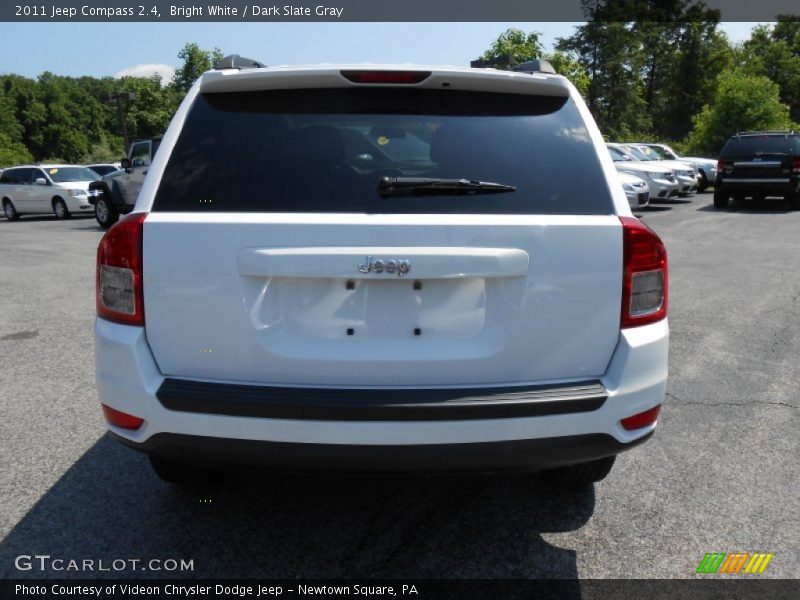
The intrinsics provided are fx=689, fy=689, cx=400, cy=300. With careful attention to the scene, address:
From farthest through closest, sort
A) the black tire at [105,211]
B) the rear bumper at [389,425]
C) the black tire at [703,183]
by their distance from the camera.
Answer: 1. the black tire at [703,183]
2. the black tire at [105,211]
3. the rear bumper at [389,425]

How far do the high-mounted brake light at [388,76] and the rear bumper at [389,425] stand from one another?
1141 millimetres

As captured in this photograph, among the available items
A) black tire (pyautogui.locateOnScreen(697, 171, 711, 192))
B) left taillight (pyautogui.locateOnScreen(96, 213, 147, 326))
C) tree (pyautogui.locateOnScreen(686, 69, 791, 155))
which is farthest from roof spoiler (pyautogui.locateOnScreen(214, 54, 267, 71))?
tree (pyautogui.locateOnScreen(686, 69, 791, 155))

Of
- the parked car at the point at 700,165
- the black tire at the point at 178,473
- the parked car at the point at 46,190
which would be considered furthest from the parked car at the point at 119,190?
the parked car at the point at 700,165

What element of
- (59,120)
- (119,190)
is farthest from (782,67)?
(59,120)

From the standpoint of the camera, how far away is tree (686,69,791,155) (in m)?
30.6

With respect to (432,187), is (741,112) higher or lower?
higher

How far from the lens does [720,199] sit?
60.5 feet

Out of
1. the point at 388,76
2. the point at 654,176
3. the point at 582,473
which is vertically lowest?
the point at 582,473

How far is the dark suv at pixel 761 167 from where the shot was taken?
17500mm

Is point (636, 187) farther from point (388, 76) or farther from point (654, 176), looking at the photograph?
Answer: point (388, 76)

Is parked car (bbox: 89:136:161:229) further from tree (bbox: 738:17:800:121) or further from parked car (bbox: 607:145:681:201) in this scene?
Answer: tree (bbox: 738:17:800:121)

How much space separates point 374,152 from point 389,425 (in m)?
1.00

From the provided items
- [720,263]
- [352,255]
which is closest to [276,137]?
[352,255]

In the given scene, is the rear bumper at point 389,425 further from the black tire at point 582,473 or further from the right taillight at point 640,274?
the black tire at point 582,473
